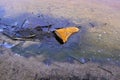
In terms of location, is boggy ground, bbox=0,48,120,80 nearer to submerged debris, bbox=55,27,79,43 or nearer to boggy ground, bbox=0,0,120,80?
Answer: boggy ground, bbox=0,0,120,80

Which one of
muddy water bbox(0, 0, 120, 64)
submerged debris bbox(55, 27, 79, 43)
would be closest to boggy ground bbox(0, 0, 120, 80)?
muddy water bbox(0, 0, 120, 64)

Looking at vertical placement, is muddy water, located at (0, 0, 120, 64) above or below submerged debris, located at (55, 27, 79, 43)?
below

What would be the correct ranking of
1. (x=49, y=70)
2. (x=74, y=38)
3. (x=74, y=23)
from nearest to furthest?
(x=49, y=70), (x=74, y=38), (x=74, y=23)

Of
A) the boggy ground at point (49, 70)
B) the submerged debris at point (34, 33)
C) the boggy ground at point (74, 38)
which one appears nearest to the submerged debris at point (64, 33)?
the submerged debris at point (34, 33)

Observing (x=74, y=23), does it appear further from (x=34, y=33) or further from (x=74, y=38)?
(x=34, y=33)

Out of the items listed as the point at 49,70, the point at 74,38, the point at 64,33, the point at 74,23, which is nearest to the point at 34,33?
the point at 64,33

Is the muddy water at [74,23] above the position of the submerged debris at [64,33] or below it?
below

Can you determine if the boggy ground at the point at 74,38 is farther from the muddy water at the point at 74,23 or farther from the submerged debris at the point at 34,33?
the submerged debris at the point at 34,33

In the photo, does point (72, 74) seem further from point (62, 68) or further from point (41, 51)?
point (41, 51)

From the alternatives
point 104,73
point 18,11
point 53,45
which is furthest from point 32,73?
point 18,11
